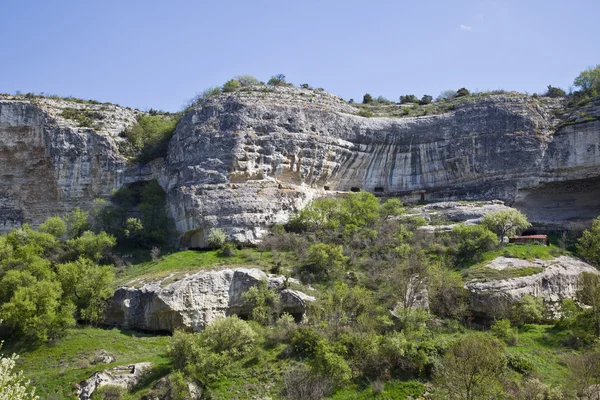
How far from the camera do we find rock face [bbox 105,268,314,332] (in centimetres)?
2972

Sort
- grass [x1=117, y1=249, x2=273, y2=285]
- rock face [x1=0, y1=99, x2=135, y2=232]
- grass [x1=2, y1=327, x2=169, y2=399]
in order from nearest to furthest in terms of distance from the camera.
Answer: grass [x1=2, y1=327, x2=169, y2=399] → grass [x1=117, y1=249, x2=273, y2=285] → rock face [x1=0, y1=99, x2=135, y2=232]

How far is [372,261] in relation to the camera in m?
33.8

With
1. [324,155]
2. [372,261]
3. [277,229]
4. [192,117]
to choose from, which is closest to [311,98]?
[324,155]

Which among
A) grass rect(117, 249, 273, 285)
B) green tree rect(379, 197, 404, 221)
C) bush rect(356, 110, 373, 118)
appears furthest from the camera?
bush rect(356, 110, 373, 118)

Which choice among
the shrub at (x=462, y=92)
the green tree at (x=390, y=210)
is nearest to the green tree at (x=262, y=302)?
the green tree at (x=390, y=210)

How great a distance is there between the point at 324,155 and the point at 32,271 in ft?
76.7

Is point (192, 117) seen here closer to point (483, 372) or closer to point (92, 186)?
point (92, 186)

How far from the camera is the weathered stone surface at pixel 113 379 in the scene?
2270cm

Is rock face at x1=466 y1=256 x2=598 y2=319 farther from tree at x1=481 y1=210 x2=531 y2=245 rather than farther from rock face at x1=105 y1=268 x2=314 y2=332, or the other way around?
rock face at x1=105 y1=268 x2=314 y2=332

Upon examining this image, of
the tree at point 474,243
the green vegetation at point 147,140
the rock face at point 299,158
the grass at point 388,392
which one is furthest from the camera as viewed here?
the green vegetation at point 147,140

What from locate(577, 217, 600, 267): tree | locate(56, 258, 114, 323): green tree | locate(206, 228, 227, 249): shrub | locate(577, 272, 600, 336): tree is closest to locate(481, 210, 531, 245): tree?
locate(577, 217, 600, 267): tree

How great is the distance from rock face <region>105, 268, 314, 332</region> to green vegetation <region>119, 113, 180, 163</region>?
1739 cm

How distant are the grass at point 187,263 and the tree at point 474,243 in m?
12.5

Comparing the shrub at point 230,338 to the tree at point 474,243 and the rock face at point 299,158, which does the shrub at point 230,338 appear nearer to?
the rock face at point 299,158
